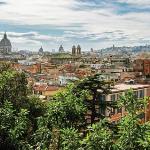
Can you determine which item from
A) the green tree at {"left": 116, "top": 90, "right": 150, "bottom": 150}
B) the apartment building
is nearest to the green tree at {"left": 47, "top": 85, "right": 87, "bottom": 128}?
the green tree at {"left": 116, "top": 90, "right": 150, "bottom": 150}

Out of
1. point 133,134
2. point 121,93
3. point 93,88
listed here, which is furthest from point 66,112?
point 121,93

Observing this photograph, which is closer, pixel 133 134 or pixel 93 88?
pixel 133 134

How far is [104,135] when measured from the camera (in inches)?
676

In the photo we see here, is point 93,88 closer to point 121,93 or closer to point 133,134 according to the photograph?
point 133,134

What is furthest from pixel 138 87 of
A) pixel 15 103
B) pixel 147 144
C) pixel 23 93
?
pixel 147 144

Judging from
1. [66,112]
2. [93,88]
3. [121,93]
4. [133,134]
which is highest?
[93,88]

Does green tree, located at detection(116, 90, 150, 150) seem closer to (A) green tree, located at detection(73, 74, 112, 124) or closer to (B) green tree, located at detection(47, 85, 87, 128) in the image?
(B) green tree, located at detection(47, 85, 87, 128)

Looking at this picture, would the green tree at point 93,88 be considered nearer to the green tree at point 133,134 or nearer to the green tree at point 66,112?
the green tree at point 66,112

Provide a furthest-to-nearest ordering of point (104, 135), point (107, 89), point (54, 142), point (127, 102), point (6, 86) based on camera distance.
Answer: point (6, 86)
point (107, 89)
point (54, 142)
point (127, 102)
point (104, 135)

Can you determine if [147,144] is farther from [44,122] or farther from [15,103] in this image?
[15,103]

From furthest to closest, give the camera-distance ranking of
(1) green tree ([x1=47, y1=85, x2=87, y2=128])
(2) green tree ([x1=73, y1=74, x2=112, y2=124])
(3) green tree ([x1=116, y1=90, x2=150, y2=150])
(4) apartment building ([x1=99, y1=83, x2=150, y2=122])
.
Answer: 1. (4) apartment building ([x1=99, y1=83, x2=150, y2=122])
2. (2) green tree ([x1=73, y1=74, x2=112, y2=124])
3. (1) green tree ([x1=47, y1=85, x2=87, y2=128])
4. (3) green tree ([x1=116, y1=90, x2=150, y2=150])

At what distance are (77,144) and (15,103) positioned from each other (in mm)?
15420

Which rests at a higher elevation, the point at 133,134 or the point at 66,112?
the point at 66,112

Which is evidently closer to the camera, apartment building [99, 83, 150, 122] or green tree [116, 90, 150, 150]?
green tree [116, 90, 150, 150]
